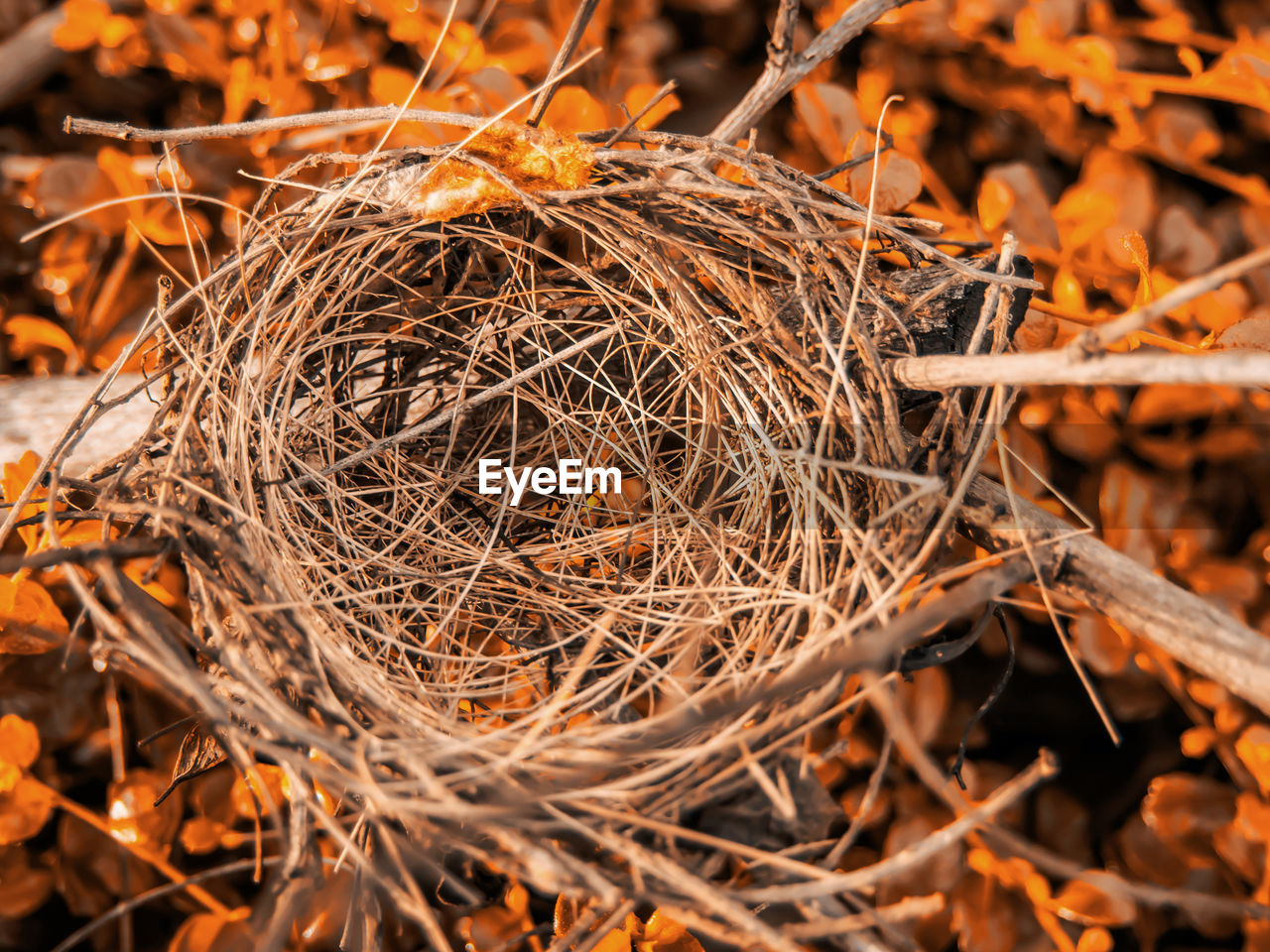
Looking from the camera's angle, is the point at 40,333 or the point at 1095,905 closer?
the point at 1095,905

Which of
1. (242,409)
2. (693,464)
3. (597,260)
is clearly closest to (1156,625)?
(693,464)

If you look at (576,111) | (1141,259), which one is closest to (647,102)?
(576,111)

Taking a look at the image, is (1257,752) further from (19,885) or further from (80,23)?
(80,23)

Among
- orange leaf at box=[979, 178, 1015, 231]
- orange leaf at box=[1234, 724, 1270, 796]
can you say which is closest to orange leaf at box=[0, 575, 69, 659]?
orange leaf at box=[979, 178, 1015, 231]

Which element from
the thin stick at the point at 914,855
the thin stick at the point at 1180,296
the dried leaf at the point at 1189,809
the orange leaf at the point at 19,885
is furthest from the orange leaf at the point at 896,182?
the orange leaf at the point at 19,885

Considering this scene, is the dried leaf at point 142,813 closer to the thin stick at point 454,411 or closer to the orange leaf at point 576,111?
the thin stick at point 454,411

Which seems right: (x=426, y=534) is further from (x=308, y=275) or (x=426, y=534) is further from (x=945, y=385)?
Result: (x=945, y=385)

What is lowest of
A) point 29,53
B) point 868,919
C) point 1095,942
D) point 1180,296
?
point 1095,942
